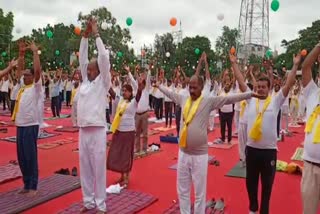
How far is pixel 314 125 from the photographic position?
10.8ft

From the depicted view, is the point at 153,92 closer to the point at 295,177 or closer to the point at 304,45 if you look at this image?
the point at 295,177

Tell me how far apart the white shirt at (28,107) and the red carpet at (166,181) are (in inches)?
47.1

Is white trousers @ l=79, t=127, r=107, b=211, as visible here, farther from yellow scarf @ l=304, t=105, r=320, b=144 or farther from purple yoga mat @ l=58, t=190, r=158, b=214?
yellow scarf @ l=304, t=105, r=320, b=144

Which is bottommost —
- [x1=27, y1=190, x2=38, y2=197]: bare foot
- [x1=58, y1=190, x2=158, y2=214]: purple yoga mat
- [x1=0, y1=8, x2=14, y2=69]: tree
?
[x1=58, y1=190, x2=158, y2=214]: purple yoga mat

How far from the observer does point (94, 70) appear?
15.6 feet

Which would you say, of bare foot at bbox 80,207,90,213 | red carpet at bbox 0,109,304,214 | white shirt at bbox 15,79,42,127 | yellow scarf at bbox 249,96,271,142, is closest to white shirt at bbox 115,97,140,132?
red carpet at bbox 0,109,304,214

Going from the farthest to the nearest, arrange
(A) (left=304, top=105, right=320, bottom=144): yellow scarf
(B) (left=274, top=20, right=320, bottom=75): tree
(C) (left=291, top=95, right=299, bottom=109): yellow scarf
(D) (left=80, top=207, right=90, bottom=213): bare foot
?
(B) (left=274, top=20, right=320, bottom=75): tree < (C) (left=291, top=95, right=299, bottom=109): yellow scarf < (D) (left=80, top=207, right=90, bottom=213): bare foot < (A) (left=304, top=105, right=320, bottom=144): yellow scarf

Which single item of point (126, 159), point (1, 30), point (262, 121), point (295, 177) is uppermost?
point (1, 30)

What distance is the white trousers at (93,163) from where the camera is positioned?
4703mm

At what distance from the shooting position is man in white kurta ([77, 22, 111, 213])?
4641 millimetres

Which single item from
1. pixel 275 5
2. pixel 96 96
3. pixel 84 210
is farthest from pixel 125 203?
pixel 275 5

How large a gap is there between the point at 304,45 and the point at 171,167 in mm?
35557

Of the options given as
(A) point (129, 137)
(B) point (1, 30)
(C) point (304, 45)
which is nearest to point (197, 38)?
(C) point (304, 45)

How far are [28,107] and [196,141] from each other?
2674 mm
